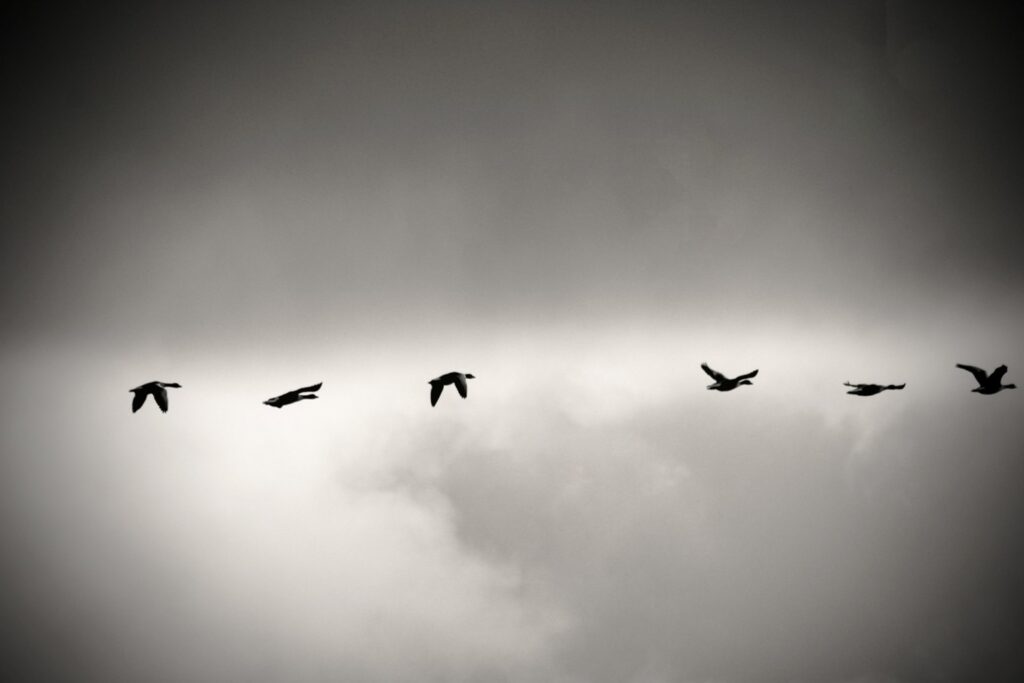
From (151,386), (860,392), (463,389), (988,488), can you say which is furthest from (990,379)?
(988,488)

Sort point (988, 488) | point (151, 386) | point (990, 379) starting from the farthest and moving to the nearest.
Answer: point (988, 488), point (990, 379), point (151, 386)

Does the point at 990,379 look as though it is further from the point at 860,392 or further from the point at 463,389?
the point at 463,389

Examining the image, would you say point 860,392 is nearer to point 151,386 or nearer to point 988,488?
point 151,386

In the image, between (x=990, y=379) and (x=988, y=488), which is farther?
(x=988, y=488)

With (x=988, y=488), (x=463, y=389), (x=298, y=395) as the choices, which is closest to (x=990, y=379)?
(x=463, y=389)

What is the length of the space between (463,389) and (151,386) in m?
11.9

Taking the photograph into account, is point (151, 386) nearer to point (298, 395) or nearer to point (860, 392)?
point (298, 395)

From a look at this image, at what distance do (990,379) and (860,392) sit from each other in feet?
19.1

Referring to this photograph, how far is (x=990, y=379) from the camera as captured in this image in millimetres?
27562

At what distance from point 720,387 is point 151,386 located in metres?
22.1

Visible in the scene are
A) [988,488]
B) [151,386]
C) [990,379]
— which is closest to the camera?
[151,386]

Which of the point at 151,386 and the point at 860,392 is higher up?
the point at 151,386

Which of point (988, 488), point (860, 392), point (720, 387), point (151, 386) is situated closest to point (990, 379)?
point (860, 392)

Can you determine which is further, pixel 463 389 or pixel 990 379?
pixel 990 379
